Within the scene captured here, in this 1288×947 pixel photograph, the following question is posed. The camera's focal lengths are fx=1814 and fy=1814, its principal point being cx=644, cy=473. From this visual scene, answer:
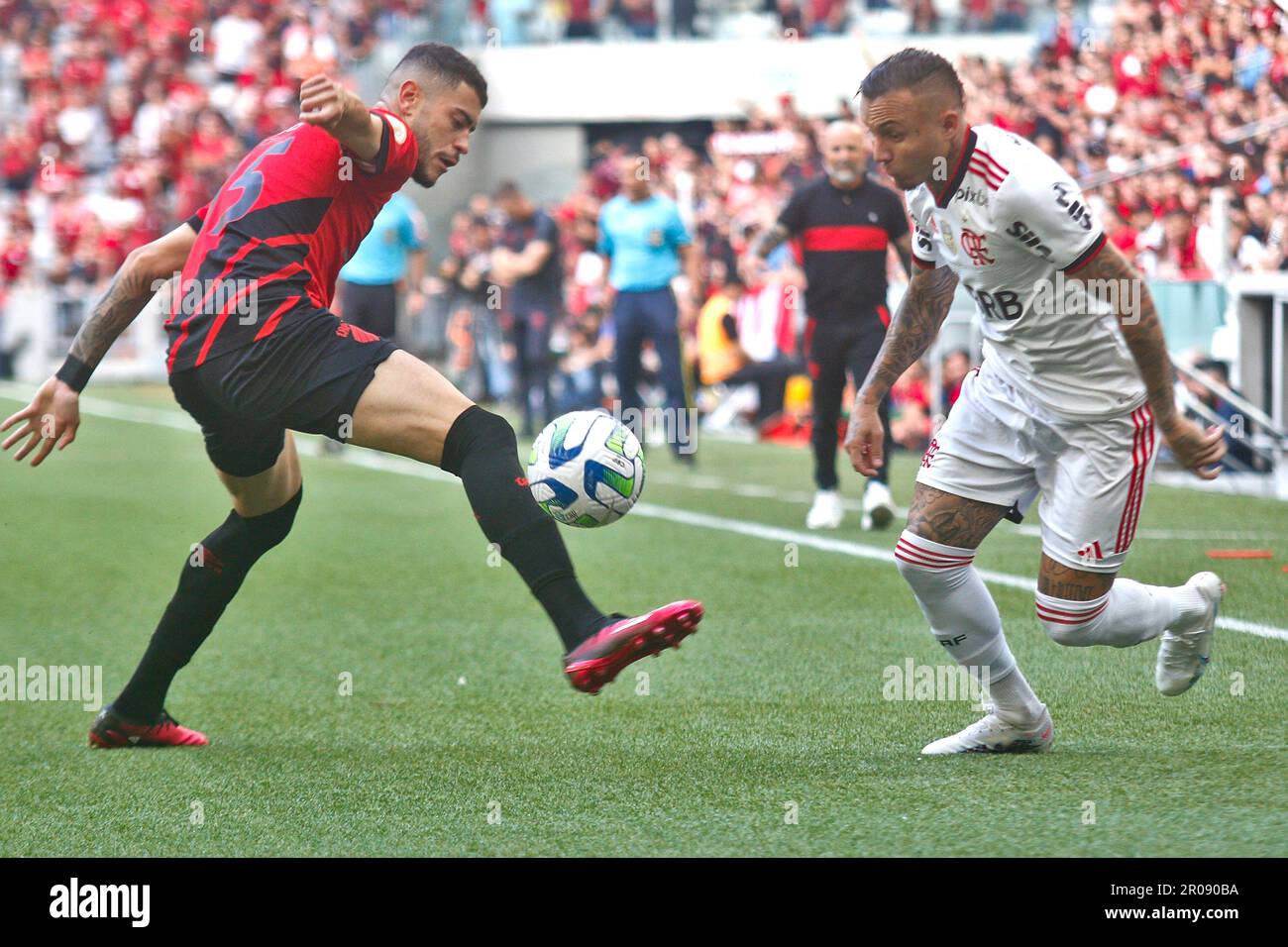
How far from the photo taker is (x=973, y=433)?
4.68 metres

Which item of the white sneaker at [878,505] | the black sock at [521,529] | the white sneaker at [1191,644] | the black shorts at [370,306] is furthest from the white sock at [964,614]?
the black shorts at [370,306]

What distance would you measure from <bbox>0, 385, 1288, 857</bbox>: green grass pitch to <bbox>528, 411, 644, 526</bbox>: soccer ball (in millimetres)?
660

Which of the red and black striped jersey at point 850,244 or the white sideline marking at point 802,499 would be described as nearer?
the white sideline marking at point 802,499

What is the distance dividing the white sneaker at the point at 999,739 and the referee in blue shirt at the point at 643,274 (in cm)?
919

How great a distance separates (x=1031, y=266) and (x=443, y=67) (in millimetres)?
1552

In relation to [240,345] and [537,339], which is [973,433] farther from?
[537,339]

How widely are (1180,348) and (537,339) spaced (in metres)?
6.77

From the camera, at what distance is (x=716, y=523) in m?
10.5

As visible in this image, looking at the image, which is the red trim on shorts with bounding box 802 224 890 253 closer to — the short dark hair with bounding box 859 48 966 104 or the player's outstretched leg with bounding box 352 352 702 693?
the short dark hair with bounding box 859 48 966 104

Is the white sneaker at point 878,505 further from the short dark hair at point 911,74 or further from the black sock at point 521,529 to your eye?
the black sock at point 521,529

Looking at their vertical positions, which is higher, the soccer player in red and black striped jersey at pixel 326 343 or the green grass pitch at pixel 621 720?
the soccer player in red and black striped jersey at pixel 326 343

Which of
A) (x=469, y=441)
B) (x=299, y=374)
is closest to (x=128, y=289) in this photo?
(x=299, y=374)

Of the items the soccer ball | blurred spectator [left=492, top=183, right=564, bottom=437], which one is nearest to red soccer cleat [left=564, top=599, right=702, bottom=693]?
the soccer ball

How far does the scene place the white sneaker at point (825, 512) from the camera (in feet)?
33.0
